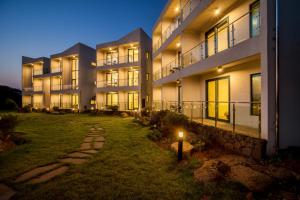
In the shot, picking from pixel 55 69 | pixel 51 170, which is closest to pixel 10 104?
pixel 55 69

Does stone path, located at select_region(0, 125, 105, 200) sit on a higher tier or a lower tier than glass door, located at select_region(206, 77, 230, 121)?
lower

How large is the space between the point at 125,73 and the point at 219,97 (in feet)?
50.7

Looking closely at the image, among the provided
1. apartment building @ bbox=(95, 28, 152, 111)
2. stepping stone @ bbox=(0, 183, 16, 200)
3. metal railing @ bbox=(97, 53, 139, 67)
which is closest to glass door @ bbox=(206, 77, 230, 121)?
stepping stone @ bbox=(0, 183, 16, 200)

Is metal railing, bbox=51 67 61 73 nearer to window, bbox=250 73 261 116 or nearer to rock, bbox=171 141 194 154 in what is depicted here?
rock, bbox=171 141 194 154

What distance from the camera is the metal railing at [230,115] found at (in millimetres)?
5706

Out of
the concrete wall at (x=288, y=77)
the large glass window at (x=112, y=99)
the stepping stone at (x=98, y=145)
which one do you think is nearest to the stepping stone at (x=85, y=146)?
the stepping stone at (x=98, y=145)

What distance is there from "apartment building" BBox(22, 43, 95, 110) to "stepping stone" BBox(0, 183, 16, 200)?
71.1ft

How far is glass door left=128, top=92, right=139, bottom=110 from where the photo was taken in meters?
21.7

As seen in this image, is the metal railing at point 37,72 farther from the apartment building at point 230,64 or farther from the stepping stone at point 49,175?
the stepping stone at point 49,175

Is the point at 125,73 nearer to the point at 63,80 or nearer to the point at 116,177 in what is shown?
the point at 63,80

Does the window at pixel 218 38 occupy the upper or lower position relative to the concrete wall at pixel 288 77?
upper

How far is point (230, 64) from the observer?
7.08 metres

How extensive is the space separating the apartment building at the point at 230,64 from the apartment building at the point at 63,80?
51.7 ft

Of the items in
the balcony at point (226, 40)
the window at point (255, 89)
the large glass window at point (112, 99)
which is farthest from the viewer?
the large glass window at point (112, 99)
